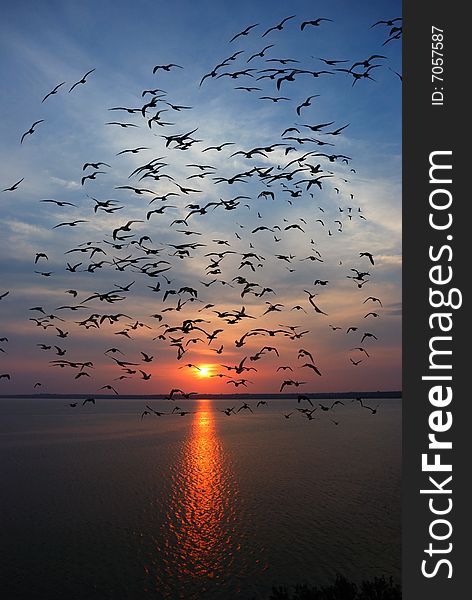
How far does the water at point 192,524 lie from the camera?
48000 mm

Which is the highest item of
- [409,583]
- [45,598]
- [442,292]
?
[442,292]

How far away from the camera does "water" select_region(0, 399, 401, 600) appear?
48000 millimetres

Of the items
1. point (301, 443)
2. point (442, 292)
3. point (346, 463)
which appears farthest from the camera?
point (301, 443)

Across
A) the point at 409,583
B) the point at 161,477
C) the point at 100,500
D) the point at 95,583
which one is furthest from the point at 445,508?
the point at 161,477

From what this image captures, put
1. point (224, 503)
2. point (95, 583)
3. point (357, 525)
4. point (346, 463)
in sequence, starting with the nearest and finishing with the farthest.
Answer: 1. point (95, 583)
2. point (357, 525)
3. point (224, 503)
4. point (346, 463)

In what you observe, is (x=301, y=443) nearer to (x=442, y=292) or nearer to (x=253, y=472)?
(x=253, y=472)

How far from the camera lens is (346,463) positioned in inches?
4722

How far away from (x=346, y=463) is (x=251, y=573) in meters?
76.1

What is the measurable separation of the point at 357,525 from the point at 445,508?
5487cm

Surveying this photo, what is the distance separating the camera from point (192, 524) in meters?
68.4

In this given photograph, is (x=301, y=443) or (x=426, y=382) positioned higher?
A: (x=426, y=382)

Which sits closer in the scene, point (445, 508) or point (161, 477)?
point (445, 508)

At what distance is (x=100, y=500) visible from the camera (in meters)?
82.2

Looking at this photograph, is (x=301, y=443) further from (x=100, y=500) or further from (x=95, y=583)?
(x=95, y=583)
